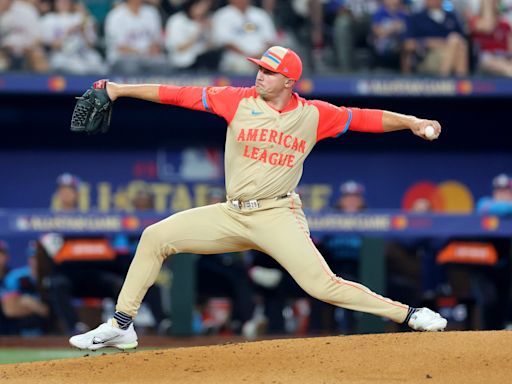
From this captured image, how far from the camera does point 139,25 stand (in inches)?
445

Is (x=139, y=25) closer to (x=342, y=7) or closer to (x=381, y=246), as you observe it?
(x=342, y=7)

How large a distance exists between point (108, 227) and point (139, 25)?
6.96ft

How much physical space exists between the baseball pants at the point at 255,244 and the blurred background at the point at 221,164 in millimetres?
3774

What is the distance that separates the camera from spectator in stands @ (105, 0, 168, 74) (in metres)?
11.3

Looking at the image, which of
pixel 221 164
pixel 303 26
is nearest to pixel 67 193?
pixel 221 164

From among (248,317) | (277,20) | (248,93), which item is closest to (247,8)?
(277,20)

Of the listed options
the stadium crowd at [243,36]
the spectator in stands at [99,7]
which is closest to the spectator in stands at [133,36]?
the stadium crowd at [243,36]

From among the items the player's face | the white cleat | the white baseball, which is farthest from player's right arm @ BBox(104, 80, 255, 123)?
the white cleat

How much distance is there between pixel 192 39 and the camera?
1134cm

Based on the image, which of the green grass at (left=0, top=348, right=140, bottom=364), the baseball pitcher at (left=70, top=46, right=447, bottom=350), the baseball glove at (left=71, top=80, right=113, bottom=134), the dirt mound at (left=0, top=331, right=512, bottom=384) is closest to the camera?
the dirt mound at (left=0, top=331, right=512, bottom=384)

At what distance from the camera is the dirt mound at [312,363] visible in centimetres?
622

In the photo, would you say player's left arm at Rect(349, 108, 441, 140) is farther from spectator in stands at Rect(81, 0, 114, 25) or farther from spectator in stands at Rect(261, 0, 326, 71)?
spectator in stands at Rect(81, 0, 114, 25)

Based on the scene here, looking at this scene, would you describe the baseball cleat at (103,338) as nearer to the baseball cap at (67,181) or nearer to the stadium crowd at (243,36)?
the stadium crowd at (243,36)

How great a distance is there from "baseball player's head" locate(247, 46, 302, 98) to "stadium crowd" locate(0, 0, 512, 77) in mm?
4734
